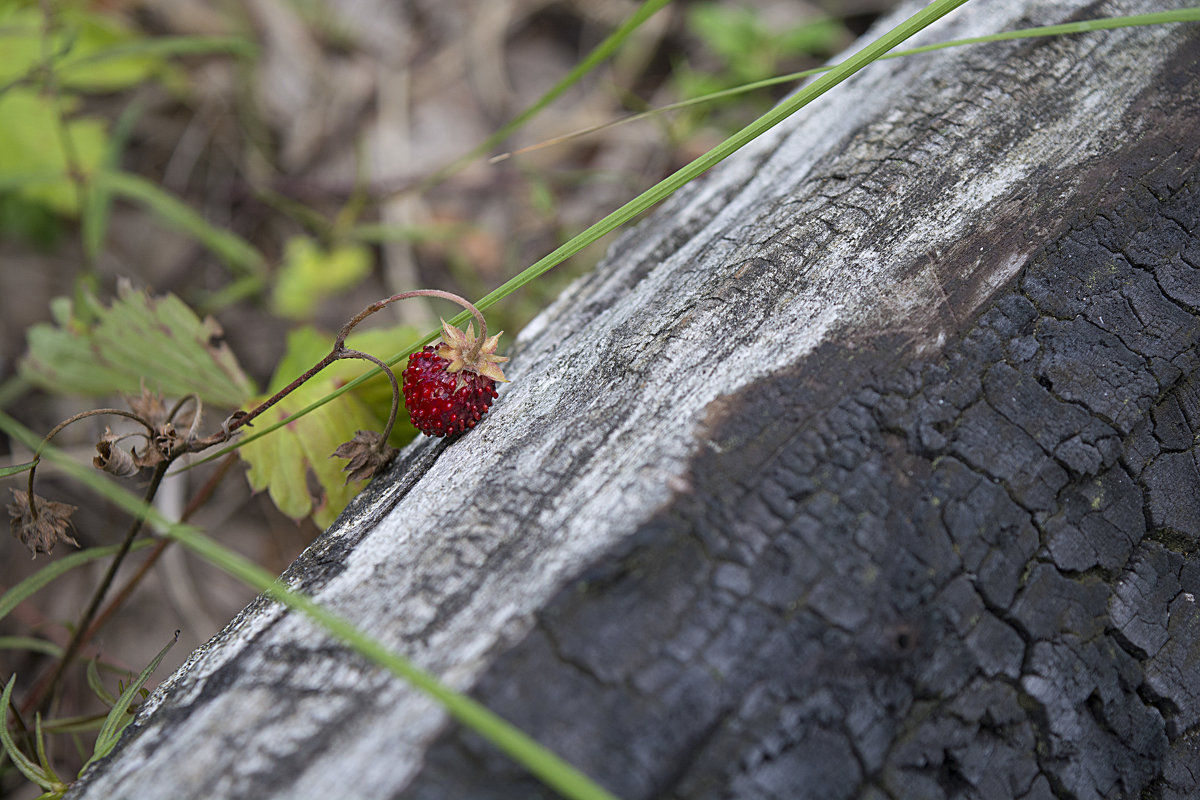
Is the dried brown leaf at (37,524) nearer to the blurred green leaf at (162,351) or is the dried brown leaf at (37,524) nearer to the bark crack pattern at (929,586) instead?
the blurred green leaf at (162,351)

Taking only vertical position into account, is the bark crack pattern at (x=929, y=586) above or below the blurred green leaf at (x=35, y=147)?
below

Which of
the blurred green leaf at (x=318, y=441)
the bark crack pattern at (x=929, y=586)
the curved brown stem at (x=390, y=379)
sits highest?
the curved brown stem at (x=390, y=379)

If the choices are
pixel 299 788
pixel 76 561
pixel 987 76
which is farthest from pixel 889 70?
pixel 76 561

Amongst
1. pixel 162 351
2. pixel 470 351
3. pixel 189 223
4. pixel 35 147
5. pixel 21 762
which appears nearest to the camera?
pixel 21 762

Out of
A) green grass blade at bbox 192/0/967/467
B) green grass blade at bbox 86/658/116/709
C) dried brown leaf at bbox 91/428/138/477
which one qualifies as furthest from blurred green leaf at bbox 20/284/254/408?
green grass blade at bbox 192/0/967/467

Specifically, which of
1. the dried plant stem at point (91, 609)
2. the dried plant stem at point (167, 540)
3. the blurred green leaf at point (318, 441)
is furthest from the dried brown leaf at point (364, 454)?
the dried plant stem at point (167, 540)

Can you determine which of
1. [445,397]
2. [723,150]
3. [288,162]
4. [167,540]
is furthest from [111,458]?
[288,162]

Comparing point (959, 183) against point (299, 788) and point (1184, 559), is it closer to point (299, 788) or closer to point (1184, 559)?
point (1184, 559)

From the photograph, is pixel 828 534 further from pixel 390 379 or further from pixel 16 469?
pixel 16 469
